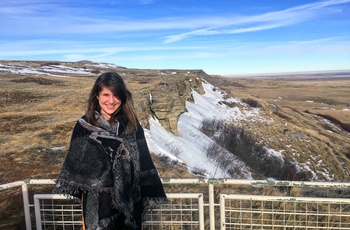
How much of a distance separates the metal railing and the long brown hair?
3.46 feet

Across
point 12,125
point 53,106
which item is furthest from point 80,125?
point 53,106

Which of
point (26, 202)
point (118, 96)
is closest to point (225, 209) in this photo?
point (118, 96)

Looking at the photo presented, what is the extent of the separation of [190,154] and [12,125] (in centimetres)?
728

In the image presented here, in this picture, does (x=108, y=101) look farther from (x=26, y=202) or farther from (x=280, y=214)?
(x=280, y=214)

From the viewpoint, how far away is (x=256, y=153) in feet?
59.0

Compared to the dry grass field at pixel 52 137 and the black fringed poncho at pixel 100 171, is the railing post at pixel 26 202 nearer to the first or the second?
the black fringed poncho at pixel 100 171

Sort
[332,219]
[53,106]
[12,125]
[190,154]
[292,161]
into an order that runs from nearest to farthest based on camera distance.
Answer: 1. [332,219]
2. [12,125]
3. [190,154]
4. [53,106]
5. [292,161]

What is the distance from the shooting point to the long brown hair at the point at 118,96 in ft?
7.82

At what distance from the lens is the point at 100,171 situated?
2.34m

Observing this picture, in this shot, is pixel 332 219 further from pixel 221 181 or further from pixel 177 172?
pixel 177 172

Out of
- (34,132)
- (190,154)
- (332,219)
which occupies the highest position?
(34,132)

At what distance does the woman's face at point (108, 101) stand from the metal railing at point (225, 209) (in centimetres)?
119

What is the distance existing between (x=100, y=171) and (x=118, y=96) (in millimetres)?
596

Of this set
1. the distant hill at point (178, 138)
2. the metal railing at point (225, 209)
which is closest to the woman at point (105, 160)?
the metal railing at point (225, 209)
